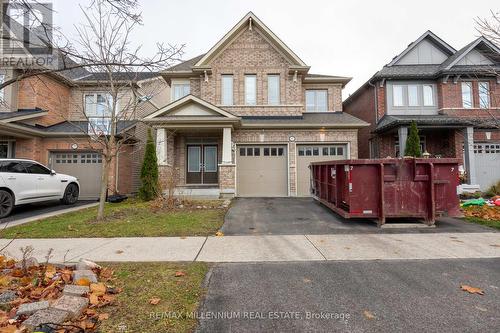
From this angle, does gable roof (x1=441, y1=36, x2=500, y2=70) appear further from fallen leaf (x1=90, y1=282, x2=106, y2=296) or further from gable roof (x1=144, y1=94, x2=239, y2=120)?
fallen leaf (x1=90, y1=282, x2=106, y2=296)

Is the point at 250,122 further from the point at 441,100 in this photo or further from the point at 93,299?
the point at 441,100

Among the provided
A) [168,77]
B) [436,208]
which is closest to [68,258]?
[436,208]

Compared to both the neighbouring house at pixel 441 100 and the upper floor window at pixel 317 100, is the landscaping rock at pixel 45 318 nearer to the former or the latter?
the upper floor window at pixel 317 100

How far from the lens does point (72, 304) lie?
247 cm

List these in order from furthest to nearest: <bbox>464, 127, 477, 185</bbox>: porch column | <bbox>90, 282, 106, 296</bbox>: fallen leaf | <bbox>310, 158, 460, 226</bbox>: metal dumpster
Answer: <bbox>464, 127, 477, 185</bbox>: porch column
<bbox>310, 158, 460, 226</bbox>: metal dumpster
<bbox>90, 282, 106, 296</bbox>: fallen leaf

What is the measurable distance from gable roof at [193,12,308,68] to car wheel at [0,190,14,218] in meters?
10.1

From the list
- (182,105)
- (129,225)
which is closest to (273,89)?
(182,105)

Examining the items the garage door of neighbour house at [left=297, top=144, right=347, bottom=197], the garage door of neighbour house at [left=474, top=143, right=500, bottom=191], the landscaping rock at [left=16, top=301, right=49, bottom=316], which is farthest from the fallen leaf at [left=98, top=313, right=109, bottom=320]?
the garage door of neighbour house at [left=474, top=143, right=500, bottom=191]

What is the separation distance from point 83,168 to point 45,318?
41.7ft

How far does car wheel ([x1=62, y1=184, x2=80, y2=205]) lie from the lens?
409 inches

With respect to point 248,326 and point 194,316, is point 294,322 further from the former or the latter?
point 194,316

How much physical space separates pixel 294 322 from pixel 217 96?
1295 centimetres

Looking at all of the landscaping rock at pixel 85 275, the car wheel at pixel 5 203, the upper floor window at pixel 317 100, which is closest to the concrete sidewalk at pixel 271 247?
the landscaping rock at pixel 85 275

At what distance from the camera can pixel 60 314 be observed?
2.29 metres
